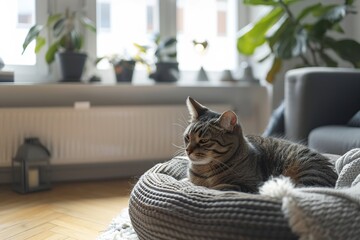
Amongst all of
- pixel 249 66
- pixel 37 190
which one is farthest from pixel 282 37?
pixel 37 190

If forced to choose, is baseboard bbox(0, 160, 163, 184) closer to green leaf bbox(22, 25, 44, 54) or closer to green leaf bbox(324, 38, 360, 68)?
green leaf bbox(22, 25, 44, 54)

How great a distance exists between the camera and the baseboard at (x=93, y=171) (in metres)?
2.33

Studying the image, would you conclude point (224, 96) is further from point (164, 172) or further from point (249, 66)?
point (164, 172)

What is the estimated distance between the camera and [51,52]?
226 centimetres

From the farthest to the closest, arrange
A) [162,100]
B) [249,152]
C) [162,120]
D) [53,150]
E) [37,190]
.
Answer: [162,100], [162,120], [53,150], [37,190], [249,152]

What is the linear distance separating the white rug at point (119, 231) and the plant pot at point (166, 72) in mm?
1205

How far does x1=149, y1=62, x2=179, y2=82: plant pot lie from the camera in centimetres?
248

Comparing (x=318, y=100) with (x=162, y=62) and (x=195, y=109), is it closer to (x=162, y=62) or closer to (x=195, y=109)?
(x=195, y=109)

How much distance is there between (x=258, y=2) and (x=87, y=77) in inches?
47.5

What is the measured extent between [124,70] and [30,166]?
815 mm

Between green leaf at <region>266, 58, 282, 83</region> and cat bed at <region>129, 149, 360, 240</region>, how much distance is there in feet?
4.79

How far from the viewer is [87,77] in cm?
253

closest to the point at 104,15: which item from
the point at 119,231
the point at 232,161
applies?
the point at 119,231

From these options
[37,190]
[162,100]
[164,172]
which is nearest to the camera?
[164,172]
